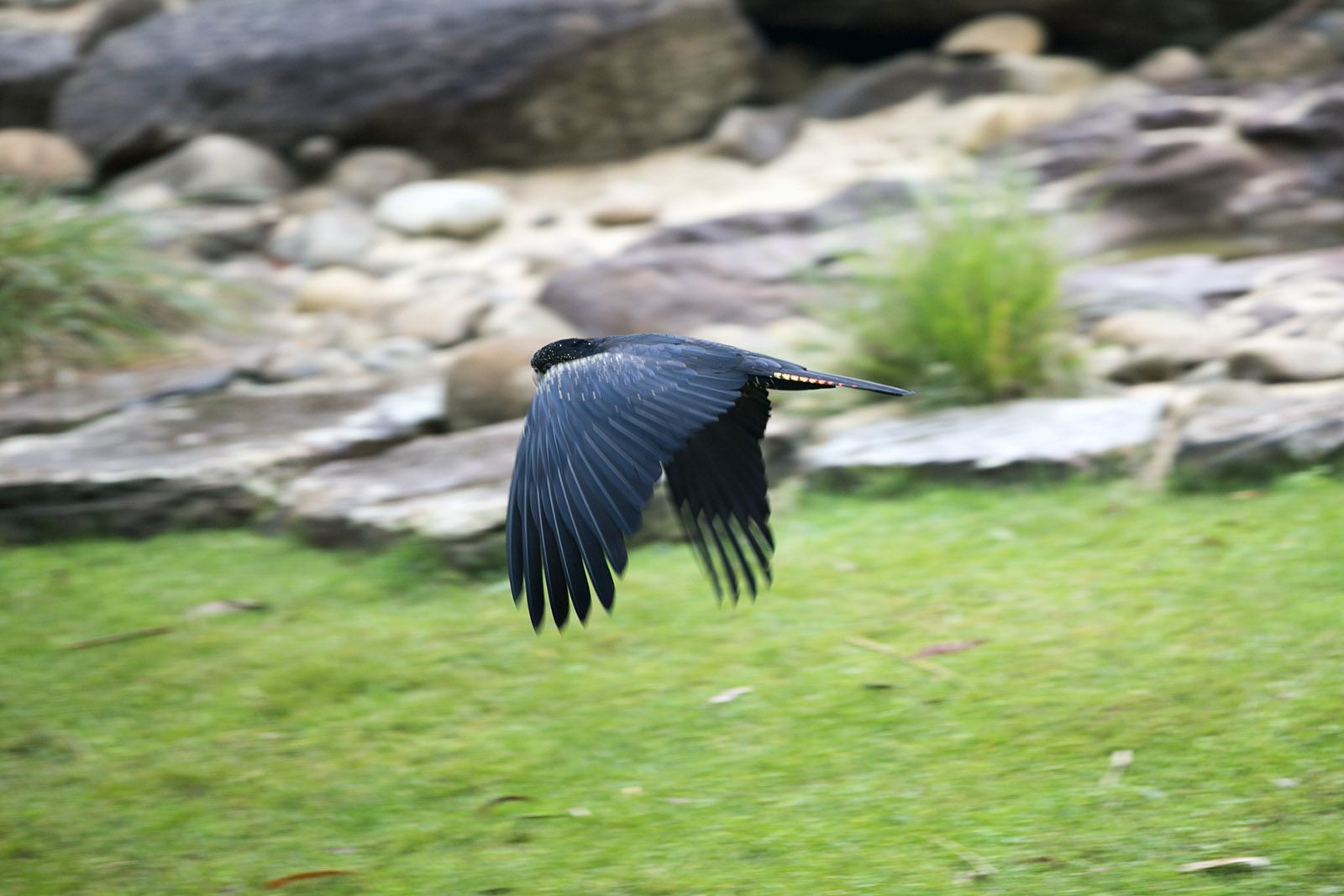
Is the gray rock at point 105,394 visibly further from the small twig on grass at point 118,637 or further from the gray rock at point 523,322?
the small twig on grass at point 118,637

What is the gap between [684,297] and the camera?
6.14 m

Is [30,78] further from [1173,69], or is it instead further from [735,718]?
[735,718]

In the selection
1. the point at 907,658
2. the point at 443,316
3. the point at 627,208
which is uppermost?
the point at 627,208

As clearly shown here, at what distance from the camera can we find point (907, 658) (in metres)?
2.91

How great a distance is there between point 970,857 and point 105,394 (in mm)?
4068

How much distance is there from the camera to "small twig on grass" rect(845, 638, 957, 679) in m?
2.80

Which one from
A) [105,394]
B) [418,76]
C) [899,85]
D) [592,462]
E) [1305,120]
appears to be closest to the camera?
[592,462]

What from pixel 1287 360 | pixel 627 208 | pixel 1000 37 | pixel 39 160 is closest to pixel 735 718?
pixel 1287 360

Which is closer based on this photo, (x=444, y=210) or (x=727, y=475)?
(x=727, y=475)

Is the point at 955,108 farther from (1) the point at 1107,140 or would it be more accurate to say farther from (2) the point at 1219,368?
(2) the point at 1219,368

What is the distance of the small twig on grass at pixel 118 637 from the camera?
3244mm

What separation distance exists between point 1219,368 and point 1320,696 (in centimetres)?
232

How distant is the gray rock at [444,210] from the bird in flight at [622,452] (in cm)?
532

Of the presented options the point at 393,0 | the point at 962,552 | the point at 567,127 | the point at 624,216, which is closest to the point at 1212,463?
the point at 962,552
